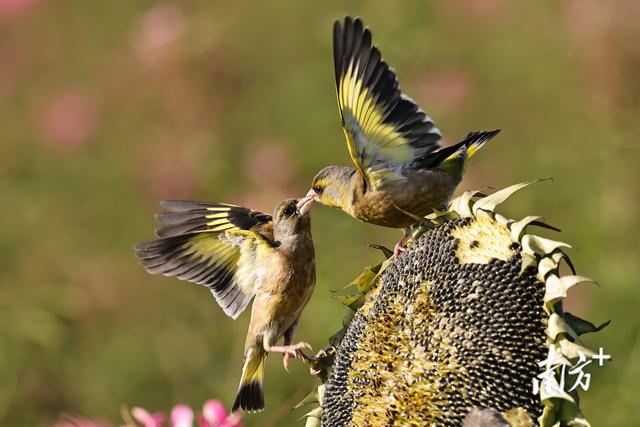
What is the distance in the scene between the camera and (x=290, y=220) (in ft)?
13.9

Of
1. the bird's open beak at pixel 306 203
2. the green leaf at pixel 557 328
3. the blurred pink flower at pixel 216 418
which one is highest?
the bird's open beak at pixel 306 203

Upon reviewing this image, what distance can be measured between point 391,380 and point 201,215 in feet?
4.18

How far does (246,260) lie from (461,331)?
54.2 inches

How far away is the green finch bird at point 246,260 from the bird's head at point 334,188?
11 centimetres

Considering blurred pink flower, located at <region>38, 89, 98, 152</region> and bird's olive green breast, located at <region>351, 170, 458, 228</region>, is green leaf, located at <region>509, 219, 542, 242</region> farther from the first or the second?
blurred pink flower, located at <region>38, 89, 98, 152</region>

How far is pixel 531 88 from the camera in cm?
809

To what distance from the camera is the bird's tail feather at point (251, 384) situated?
14.1 feet

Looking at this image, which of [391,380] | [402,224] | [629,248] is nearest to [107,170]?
[629,248]

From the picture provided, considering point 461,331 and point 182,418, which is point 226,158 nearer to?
point 182,418

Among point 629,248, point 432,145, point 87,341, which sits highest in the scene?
point 629,248

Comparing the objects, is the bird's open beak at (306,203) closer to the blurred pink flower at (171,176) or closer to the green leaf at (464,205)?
the green leaf at (464,205)

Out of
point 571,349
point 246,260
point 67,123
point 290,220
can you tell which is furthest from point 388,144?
point 67,123

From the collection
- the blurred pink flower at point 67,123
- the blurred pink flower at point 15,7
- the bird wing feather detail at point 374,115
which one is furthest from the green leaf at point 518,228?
the blurred pink flower at point 15,7

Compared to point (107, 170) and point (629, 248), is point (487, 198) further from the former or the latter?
point (107, 170)
